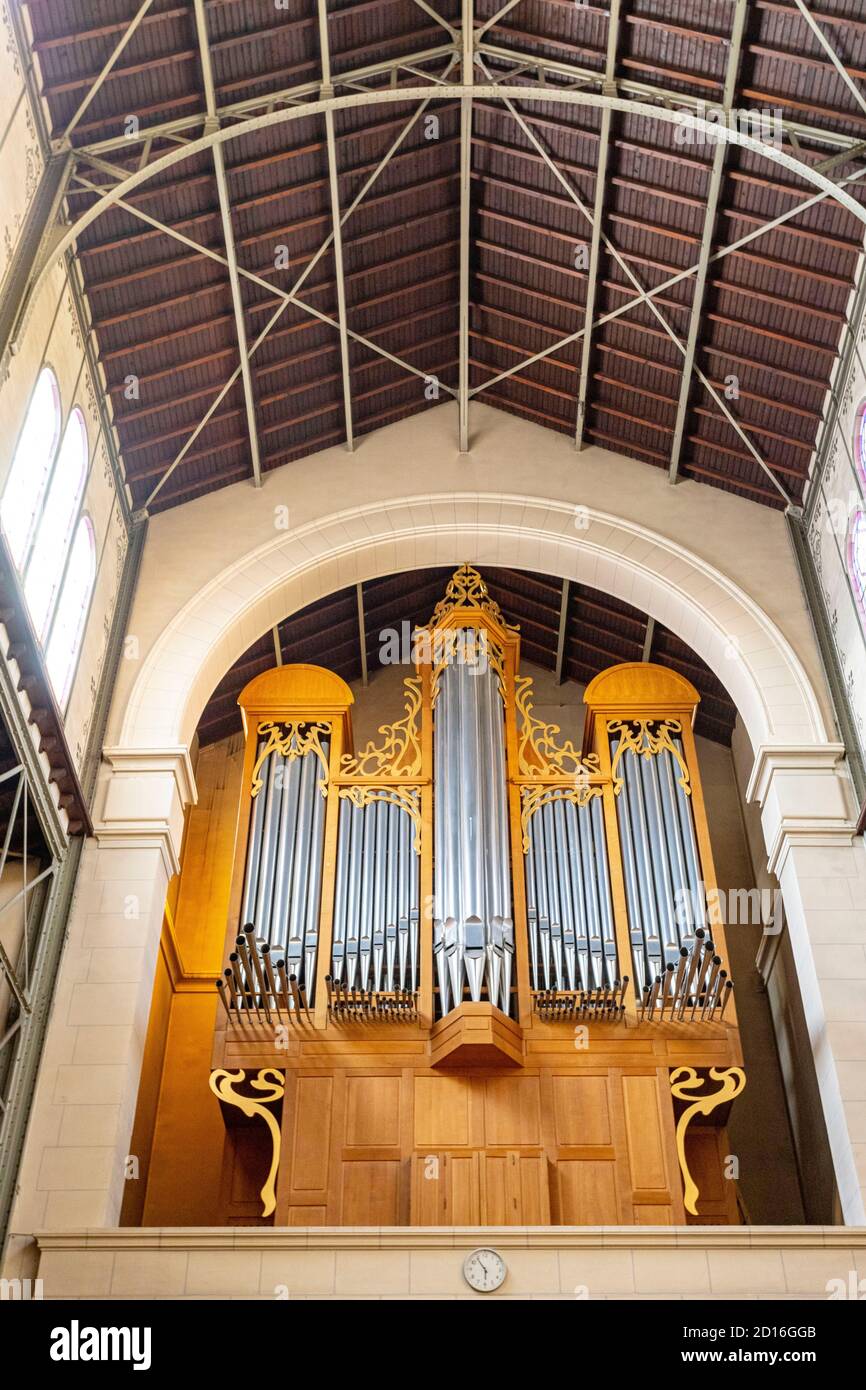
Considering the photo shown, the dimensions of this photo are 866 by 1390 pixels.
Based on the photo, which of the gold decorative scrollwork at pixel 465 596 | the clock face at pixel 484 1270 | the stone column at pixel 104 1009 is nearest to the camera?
the clock face at pixel 484 1270

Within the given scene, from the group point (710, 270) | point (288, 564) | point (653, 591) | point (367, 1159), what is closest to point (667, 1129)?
point (367, 1159)

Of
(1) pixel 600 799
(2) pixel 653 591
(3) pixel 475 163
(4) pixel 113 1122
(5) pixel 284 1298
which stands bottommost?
(5) pixel 284 1298

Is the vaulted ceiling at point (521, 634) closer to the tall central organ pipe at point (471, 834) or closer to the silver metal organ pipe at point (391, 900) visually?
the tall central organ pipe at point (471, 834)

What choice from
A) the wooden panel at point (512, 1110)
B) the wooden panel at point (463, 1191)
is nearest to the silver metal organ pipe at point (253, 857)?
the wooden panel at point (512, 1110)

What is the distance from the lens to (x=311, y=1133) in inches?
495

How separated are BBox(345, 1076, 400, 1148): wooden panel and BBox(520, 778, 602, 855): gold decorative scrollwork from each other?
3466 millimetres

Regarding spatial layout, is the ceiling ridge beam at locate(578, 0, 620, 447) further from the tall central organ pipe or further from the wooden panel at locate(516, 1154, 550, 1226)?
the wooden panel at locate(516, 1154, 550, 1226)

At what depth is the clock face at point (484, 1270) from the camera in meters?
10.3

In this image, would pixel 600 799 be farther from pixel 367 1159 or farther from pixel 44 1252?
pixel 44 1252

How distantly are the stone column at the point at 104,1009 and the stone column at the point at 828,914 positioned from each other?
19.9ft

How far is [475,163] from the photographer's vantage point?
14820 mm

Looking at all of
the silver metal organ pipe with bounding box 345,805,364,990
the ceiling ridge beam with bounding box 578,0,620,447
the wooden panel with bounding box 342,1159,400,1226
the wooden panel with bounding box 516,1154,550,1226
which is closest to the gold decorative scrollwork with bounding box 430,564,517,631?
the ceiling ridge beam with bounding box 578,0,620,447
